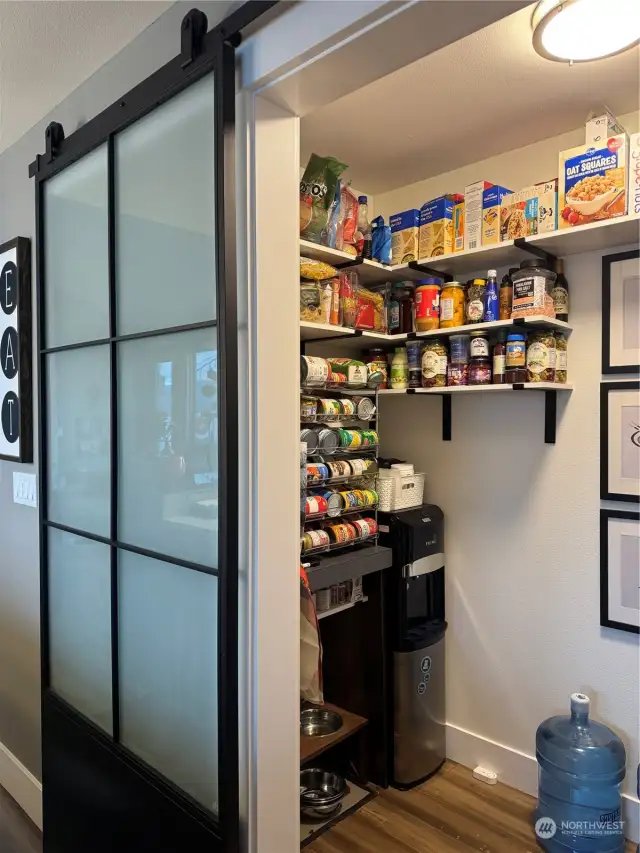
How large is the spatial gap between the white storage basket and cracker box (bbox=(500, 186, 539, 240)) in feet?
3.15

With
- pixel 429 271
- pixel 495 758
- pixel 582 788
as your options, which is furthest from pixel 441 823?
pixel 429 271

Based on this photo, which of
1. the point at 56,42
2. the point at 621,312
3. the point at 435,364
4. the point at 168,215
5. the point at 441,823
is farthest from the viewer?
the point at 435,364

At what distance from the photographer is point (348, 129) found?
6.86 feet

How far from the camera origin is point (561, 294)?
6.91ft

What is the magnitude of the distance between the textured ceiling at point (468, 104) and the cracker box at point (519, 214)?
0.25 meters

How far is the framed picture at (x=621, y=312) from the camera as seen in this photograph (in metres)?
1.99

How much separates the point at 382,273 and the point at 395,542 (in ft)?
3.44

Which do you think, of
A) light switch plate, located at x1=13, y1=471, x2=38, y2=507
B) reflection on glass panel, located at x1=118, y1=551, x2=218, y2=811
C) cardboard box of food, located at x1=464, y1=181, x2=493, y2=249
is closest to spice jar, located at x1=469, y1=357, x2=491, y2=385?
cardboard box of food, located at x1=464, y1=181, x2=493, y2=249

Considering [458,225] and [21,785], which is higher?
[458,225]

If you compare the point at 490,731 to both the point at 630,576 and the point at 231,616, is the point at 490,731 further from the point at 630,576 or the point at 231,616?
the point at 231,616

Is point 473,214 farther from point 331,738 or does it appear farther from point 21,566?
point 21,566

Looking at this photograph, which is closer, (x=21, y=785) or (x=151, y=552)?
(x=151, y=552)

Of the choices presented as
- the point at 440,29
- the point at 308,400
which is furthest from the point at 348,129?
the point at 440,29

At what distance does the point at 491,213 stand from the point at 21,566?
211cm
